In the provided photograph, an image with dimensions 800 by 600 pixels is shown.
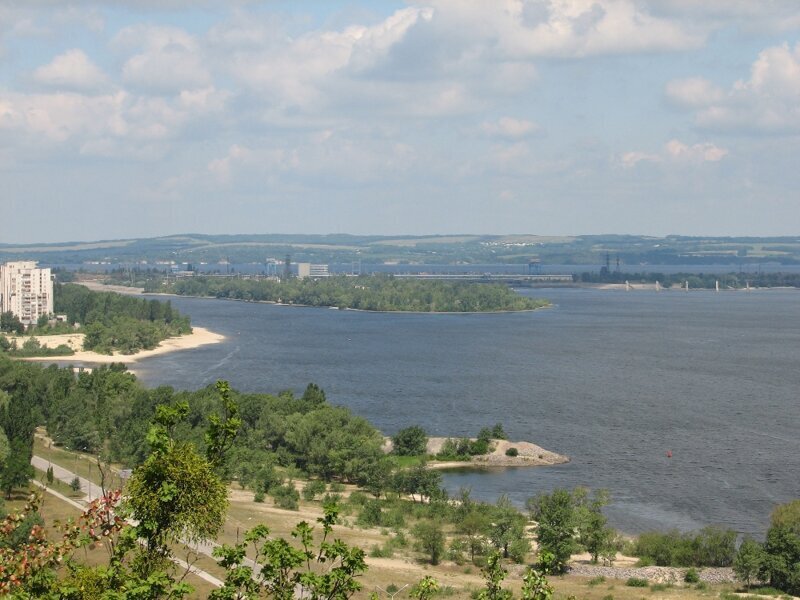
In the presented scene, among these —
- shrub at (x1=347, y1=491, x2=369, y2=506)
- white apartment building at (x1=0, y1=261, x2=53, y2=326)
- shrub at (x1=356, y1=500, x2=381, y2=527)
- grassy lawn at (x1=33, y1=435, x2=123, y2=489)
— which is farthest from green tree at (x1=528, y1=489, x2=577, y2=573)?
white apartment building at (x1=0, y1=261, x2=53, y2=326)

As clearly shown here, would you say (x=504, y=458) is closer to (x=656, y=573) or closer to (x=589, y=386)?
(x=656, y=573)

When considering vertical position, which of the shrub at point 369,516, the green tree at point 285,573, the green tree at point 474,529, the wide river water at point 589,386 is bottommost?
the wide river water at point 589,386

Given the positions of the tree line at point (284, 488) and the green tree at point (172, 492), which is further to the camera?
the tree line at point (284, 488)

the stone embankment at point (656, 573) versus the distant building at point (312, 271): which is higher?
the distant building at point (312, 271)

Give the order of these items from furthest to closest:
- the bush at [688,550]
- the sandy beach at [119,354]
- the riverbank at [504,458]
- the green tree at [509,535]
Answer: the sandy beach at [119,354]
the riverbank at [504,458]
the bush at [688,550]
the green tree at [509,535]

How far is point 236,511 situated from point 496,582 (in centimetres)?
1926

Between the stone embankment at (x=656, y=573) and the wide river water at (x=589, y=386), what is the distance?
4.56 meters

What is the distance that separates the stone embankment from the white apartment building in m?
73.7

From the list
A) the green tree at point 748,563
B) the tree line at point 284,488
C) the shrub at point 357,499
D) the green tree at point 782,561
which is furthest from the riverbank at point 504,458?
the green tree at point 782,561

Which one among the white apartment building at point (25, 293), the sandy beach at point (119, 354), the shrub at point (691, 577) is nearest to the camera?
the shrub at point (691, 577)

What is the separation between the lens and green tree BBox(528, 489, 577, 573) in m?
23.7

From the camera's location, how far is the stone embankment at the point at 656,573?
2259cm

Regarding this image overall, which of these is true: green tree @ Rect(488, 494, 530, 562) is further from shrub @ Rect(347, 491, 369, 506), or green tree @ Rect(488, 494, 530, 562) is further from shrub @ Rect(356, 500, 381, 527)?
shrub @ Rect(347, 491, 369, 506)

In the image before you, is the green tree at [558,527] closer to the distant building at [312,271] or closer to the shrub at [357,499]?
the shrub at [357,499]
